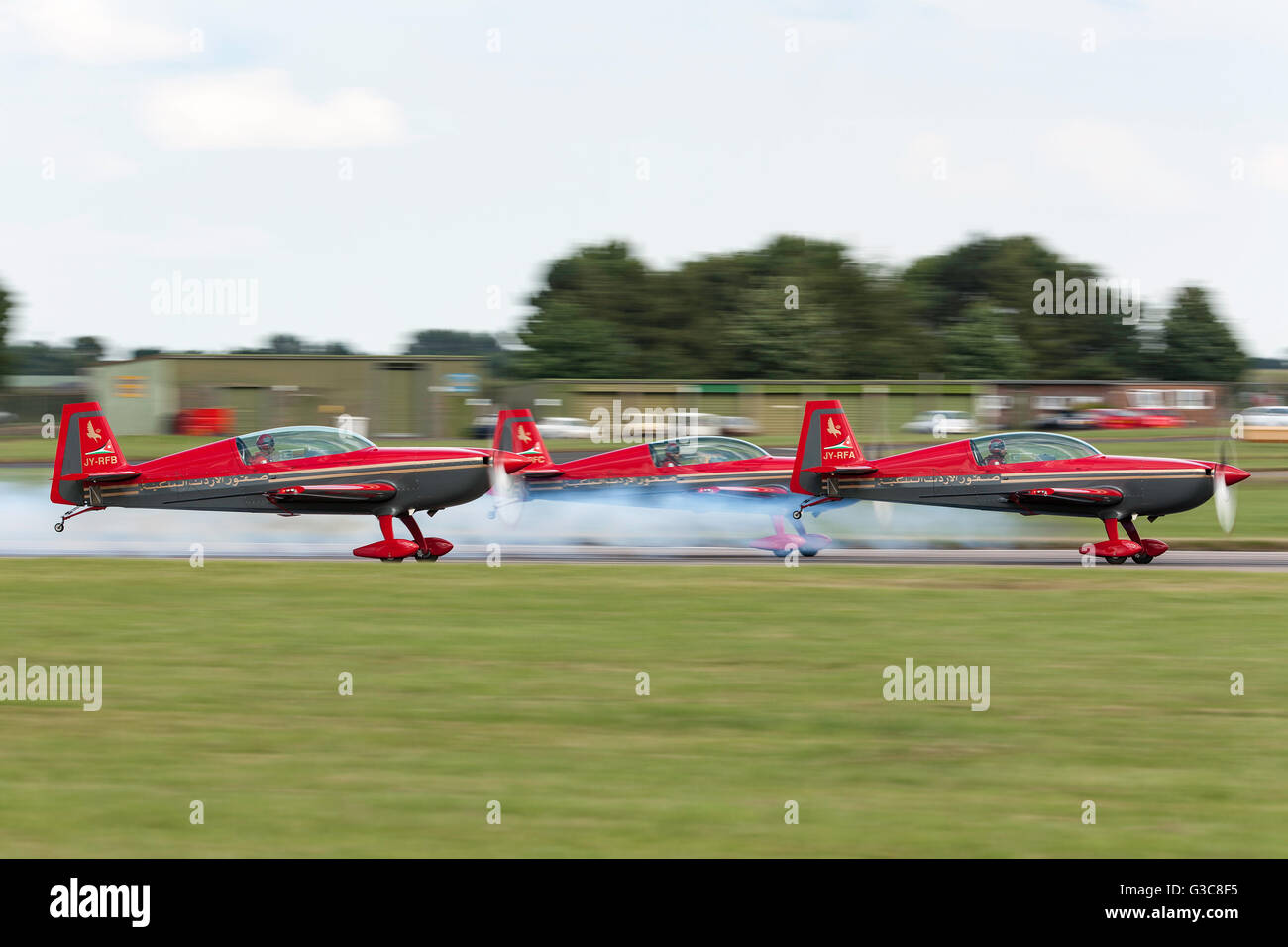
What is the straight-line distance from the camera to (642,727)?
902cm

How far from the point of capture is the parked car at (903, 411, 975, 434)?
4362 centimetres

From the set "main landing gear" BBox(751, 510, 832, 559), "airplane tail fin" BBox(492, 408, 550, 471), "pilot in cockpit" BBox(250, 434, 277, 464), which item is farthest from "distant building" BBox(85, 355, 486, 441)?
"main landing gear" BBox(751, 510, 832, 559)

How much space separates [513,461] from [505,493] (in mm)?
689

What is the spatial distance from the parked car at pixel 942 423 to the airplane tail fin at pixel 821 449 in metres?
22.6

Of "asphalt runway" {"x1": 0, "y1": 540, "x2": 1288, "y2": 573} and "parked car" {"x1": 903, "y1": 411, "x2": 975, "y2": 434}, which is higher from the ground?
"parked car" {"x1": 903, "y1": 411, "x2": 975, "y2": 434}

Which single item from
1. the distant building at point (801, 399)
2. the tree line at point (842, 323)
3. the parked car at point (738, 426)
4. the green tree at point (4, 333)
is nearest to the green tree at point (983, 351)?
the tree line at point (842, 323)

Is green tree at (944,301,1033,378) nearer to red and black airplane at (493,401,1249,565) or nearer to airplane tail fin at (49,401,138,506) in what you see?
red and black airplane at (493,401,1249,565)

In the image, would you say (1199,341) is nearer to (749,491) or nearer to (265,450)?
(749,491)

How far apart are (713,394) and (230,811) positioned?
39.1 meters

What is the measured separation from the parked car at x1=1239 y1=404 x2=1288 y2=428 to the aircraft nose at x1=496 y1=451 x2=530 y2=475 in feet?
98.8

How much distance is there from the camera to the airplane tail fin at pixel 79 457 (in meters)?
20.4

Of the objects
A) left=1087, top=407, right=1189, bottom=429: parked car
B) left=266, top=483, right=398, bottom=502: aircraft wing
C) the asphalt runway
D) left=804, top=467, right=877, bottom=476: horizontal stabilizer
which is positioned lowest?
the asphalt runway

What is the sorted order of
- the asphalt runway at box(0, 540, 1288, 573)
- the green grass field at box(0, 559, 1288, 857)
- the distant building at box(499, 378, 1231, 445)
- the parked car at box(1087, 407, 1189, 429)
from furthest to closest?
the parked car at box(1087, 407, 1189, 429) → the distant building at box(499, 378, 1231, 445) → the asphalt runway at box(0, 540, 1288, 573) → the green grass field at box(0, 559, 1288, 857)
